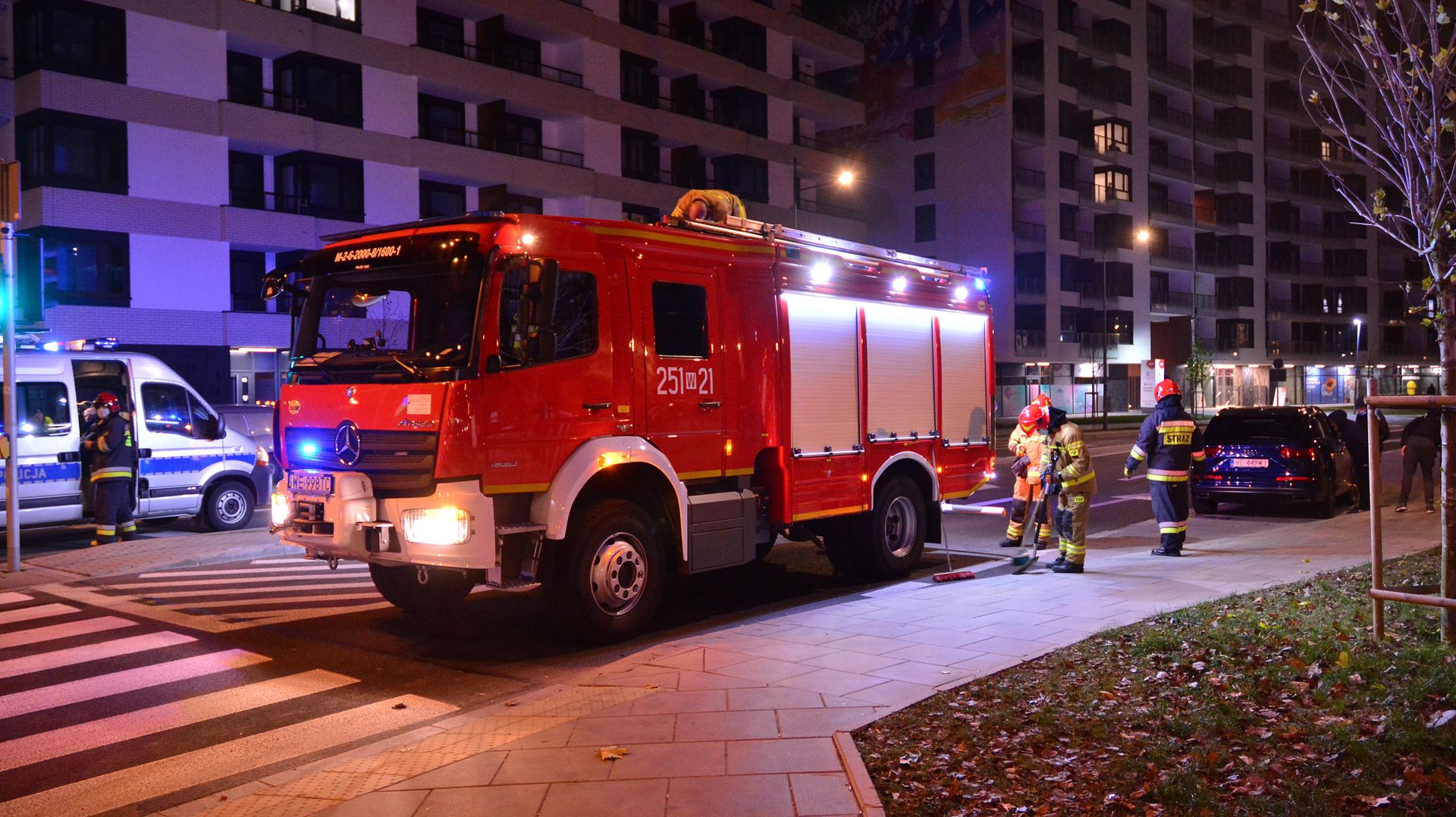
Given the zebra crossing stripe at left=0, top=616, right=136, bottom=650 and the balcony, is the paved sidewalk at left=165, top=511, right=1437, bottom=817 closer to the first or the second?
the zebra crossing stripe at left=0, top=616, right=136, bottom=650

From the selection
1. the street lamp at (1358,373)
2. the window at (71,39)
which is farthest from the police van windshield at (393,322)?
the street lamp at (1358,373)

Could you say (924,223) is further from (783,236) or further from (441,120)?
(783,236)

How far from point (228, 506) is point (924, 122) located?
160 ft

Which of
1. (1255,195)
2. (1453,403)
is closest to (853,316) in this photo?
(1453,403)

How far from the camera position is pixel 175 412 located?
15.3 m

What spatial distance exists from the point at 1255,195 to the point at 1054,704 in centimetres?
7636

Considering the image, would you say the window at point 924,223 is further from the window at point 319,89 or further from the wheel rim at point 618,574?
the wheel rim at point 618,574

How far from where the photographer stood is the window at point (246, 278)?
31.0 meters

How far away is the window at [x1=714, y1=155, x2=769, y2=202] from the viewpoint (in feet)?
145

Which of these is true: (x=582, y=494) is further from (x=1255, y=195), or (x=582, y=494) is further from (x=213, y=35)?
(x=1255, y=195)

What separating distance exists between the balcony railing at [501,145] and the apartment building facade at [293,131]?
8 centimetres

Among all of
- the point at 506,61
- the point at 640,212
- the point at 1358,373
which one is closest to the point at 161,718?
the point at 506,61

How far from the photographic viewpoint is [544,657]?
789 cm

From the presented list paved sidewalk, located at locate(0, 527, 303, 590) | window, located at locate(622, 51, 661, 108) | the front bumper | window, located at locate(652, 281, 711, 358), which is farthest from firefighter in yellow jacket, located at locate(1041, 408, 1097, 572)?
window, located at locate(622, 51, 661, 108)
